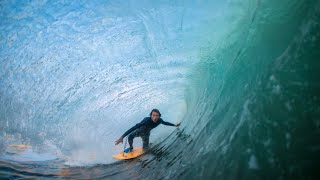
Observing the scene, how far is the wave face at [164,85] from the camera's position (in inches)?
126

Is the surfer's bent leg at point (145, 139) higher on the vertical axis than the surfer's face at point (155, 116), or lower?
lower

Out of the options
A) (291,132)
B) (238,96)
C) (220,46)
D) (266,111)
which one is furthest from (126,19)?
(291,132)

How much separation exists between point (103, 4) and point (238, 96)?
4772 millimetres

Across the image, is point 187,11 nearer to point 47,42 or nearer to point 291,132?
point 47,42

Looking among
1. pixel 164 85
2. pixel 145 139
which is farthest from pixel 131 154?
pixel 164 85

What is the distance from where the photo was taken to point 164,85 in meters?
11.7

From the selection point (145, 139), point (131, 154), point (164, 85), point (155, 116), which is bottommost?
point (131, 154)

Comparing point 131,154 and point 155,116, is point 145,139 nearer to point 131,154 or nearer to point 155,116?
point 131,154

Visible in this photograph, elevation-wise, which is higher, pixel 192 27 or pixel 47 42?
pixel 47 42

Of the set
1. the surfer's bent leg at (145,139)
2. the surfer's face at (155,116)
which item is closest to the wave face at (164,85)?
the surfer's bent leg at (145,139)

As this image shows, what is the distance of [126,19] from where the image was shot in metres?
7.68

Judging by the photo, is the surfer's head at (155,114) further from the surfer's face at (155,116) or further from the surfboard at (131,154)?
the surfboard at (131,154)

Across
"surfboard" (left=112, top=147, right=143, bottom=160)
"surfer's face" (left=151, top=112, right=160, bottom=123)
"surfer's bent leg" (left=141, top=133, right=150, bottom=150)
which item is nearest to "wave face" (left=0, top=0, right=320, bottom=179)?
"surfboard" (left=112, top=147, right=143, bottom=160)

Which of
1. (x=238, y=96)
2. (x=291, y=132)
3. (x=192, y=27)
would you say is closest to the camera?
(x=291, y=132)
